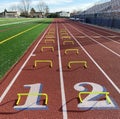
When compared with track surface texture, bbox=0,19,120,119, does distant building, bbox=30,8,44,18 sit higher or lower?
lower

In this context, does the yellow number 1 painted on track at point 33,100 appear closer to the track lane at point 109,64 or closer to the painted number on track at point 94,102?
the painted number on track at point 94,102

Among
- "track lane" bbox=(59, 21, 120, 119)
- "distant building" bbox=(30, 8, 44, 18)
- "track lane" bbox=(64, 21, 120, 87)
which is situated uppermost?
"track lane" bbox=(59, 21, 120, 119)

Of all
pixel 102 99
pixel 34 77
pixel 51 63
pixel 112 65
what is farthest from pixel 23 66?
pixel 102 99

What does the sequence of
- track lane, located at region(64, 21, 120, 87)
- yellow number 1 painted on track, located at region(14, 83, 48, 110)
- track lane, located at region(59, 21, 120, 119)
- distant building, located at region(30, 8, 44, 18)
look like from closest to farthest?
track lane, located at region(59, 21, 120, 119) < yellow number 1 painted on track, located at region(14, 83, 48, 110) < track lane, located at region(64, 21, 120, 87) < distant building, located at region(30, 8, 44, 18)

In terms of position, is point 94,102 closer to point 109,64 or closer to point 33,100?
point 33,100

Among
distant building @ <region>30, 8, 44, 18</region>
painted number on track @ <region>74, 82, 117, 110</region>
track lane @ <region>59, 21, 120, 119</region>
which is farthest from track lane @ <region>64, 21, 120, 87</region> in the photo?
distant building @ <region>30, 8, 44, 18</region>

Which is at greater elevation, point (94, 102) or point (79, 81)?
point (94, 102)

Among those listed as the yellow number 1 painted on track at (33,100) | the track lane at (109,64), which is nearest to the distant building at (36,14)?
the track lane at (109,64)

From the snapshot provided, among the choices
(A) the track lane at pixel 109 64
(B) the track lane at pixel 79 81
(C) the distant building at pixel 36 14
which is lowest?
(C) the distant building at pixel 36 14

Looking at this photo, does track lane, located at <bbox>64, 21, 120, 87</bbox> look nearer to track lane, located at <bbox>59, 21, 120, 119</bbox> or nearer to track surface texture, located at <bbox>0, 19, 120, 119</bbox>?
track surface texture, located at <bbox>0, 19, 120, 119</bbox>

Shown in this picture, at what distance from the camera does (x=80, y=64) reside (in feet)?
38.2

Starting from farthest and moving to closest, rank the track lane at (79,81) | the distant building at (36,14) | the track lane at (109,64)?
the distant building at (36,14), the track lane at (109,64), the track lane at (79,81)

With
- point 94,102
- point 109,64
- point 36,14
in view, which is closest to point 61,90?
point 94,102

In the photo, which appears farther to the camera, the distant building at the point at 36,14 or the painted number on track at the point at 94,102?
the distant building at the point at 36,14
